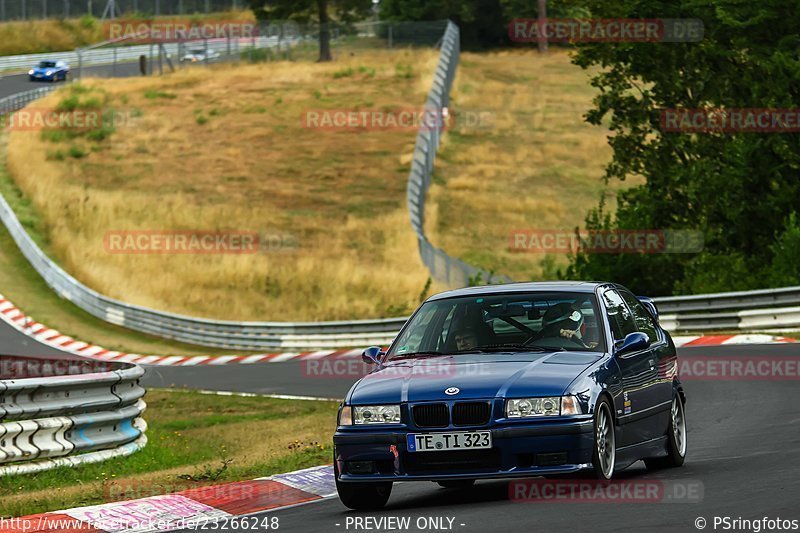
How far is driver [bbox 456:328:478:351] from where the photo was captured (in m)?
10.2

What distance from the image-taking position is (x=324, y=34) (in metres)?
74.9

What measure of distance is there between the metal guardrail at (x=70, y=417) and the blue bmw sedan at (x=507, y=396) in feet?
10.1

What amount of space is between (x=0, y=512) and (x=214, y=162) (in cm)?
4838

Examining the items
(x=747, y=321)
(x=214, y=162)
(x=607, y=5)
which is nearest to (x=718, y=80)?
(x=607, y=5)

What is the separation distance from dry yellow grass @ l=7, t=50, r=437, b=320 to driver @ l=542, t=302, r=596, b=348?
2555 cm

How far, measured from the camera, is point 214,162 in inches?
2274

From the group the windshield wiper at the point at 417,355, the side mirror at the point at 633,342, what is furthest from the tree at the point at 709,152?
the windshield wiper at the point at 417,355

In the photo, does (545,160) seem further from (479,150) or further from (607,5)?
(607,5)

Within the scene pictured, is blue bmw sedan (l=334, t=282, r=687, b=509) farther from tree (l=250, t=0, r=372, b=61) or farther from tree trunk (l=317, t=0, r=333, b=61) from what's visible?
tree (l=250, t=0, r=372, b=61)
